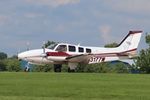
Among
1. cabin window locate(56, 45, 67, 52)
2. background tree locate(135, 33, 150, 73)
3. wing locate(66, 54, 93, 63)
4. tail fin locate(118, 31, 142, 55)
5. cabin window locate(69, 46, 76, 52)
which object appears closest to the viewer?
cabin window locate(56, 45, 67, 52)

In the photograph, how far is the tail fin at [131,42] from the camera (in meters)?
55.5

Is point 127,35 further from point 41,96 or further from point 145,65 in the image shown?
point 41,96

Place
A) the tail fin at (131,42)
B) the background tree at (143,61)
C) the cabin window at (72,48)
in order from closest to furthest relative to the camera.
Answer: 1. the cabin window at (72,48)
2. the tail fin at (131,42)
3. the background tree at (143,61)

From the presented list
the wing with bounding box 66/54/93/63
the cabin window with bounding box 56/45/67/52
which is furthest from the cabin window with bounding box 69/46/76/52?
Answer: the wing with bounding box 66/54/93/63

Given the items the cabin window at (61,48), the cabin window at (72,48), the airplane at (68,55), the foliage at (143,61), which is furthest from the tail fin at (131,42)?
the cabin window at (61,48)

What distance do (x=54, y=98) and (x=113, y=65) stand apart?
52962 millimetres

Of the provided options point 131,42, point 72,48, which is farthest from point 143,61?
point 72,48

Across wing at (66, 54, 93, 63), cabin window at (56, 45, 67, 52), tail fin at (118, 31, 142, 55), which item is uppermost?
tail fin at (118, 31, 142, 55)

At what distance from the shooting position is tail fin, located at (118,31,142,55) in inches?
2186

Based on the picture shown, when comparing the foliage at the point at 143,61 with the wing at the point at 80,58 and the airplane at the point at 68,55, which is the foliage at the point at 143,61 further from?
the wing at the point at 80,58

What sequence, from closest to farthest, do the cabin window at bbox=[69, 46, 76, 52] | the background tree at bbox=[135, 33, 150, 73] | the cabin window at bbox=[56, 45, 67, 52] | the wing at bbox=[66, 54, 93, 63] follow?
1. the cabin window at bbox=[56, 45, 67, 52]
2. the wing at bbox=[66, 54, 93, 63]
3. the cabin window at bbox=[69, 46, 76, 52]
4. the background tree at bbox=[135, 33, 150, 73]

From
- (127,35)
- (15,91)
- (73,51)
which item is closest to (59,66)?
(73,51)

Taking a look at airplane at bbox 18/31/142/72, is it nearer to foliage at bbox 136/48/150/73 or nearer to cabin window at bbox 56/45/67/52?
cabin window at bbox 56/45/67/52

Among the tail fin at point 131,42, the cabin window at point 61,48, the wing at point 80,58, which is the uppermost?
the tail fin at point 131,42
